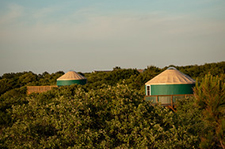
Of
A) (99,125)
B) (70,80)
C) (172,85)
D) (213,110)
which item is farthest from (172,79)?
(70,80)

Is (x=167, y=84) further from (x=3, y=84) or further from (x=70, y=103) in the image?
(x=3, y=84)

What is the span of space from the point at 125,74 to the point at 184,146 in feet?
130

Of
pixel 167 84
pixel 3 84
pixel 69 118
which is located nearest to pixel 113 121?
pixel 69 118

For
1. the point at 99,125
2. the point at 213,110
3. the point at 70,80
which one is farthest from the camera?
the point at 70,80

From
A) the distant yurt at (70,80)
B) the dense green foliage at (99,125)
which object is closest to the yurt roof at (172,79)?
the dense green foliage at (99,125)

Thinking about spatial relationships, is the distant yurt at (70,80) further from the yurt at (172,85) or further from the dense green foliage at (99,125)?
the dense green foliage at (99,125)

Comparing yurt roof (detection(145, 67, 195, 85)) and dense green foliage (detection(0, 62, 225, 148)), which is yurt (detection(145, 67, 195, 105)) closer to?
yurt roof (detection(145, 67, 195, 85))

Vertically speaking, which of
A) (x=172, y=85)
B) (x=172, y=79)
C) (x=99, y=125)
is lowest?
(x=99, y=125)

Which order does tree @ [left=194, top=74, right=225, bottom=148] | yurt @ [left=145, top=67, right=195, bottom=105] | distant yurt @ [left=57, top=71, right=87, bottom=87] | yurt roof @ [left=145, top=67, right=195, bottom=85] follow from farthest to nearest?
distant yurt @ [left=57, top=71, right=87, bottom=87], yurt roof @ [left=145, top=67, right=195, bottom=85], yurt @ [left=145, top=67, right=195, bottom=105], tree @ [left=194, top=74, right=225, bottom=148]

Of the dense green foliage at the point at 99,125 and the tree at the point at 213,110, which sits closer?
the dense green foliage at the point at 99,125

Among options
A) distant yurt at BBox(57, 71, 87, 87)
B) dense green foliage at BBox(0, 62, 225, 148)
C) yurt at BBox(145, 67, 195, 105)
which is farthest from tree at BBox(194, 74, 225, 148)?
distant yurt at BBox(57, 71, 87, 87)

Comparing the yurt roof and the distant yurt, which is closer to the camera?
the yurt roof

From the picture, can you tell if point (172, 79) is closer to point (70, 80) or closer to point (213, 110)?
point (213, 110)

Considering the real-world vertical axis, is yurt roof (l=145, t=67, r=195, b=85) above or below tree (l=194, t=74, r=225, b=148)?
above
